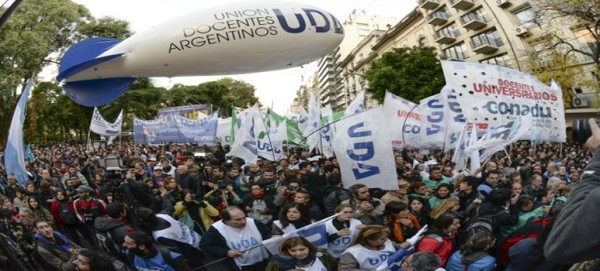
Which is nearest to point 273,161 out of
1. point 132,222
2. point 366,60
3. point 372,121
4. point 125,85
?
point 125,85

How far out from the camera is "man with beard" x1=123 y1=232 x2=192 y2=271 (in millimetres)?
4137

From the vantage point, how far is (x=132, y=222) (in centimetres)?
568

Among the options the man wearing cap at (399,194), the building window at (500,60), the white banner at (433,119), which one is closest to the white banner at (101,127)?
the white banner at (433,119)

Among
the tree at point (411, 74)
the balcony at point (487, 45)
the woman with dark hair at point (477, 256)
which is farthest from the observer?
the balcony at point (487, 45)

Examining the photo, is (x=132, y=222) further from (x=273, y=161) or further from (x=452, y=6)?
(x=452, y=6)

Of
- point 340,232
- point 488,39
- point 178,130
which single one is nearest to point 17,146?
point 340,232

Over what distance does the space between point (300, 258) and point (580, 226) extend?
117 inches

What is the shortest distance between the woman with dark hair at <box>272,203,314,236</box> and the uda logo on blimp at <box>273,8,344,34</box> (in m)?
5.34

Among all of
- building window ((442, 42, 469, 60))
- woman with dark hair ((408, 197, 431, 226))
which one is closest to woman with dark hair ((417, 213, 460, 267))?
woman with dark hair ((408, 197, 431, 226))

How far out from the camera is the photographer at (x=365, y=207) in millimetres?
5152

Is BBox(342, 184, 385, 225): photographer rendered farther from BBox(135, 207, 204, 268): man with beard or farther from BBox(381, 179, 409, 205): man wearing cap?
BBox(135, 207, 204, 268): man with beard

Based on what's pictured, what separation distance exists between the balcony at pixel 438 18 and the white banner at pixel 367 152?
42679mm

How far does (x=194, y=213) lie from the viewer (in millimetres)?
6016

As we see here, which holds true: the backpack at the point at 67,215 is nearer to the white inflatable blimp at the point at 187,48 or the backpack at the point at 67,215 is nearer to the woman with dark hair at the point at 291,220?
the white inflatable blimp at the point at 187,48
